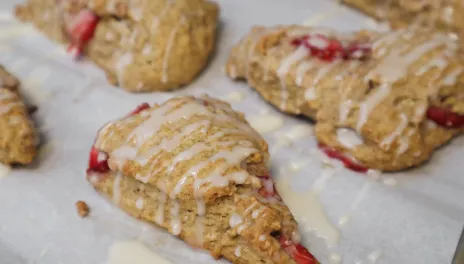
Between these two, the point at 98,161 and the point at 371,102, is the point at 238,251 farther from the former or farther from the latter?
the point at 371,102

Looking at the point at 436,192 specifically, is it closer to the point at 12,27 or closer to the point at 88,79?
the point at 88,79

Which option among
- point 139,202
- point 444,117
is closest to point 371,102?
point 444,117

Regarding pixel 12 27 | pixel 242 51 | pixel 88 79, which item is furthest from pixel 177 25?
pixel 12 27

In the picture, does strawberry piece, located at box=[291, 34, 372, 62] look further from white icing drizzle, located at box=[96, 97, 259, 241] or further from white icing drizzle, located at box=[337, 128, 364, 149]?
white icing drizzle, located at box=[96, 97, 259, 241]

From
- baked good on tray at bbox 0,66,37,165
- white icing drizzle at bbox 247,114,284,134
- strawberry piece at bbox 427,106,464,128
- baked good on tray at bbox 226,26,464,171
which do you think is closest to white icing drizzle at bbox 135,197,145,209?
baked good on tray at bbox 0,66,37,165

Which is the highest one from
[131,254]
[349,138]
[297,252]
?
[349,138]
